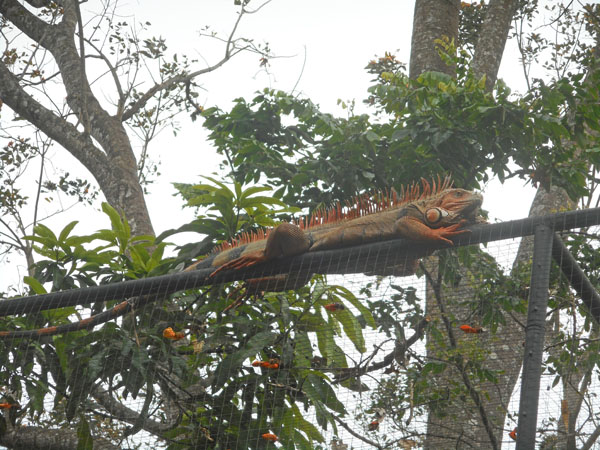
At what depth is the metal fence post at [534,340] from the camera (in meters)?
2.00

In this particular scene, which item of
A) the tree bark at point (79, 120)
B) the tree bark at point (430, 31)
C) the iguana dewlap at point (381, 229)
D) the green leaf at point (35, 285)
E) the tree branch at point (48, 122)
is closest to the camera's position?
the iguana dewlap at point (381, 229)

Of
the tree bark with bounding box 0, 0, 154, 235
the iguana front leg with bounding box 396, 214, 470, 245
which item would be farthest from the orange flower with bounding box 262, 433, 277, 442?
the tree bark with bounding box 0, 0, 154, 235

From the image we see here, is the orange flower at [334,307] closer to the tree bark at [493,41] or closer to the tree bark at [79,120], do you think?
the tree bark at [79,120]

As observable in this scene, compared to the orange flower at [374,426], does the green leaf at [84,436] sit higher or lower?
lower

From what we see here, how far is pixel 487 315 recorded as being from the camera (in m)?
3.21

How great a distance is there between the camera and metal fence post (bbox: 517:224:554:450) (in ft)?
6.55

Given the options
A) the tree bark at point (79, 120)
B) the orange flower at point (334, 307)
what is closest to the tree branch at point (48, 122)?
the tree bark at point (79, 120)

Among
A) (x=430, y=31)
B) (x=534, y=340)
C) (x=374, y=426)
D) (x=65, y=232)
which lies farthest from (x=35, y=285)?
(x=430, y=31)

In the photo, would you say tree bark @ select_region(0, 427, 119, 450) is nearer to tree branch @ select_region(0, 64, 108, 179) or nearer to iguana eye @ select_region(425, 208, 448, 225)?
iguana eye @ select_region(425, 208, 448, 225)

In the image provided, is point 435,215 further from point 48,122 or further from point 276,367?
point 48,122

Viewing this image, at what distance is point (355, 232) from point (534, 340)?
1.16 m

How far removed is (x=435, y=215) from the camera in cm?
284

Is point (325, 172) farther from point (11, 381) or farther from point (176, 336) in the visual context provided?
point (11, 381)

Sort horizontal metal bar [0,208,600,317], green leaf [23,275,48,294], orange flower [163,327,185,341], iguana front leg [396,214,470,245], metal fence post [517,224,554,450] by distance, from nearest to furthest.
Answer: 1. metal fence post [517,224,554,450]
2. horizontal metal bar [0,208,600,317]
3. iguana front leg [396,214,470,245]
4. orange flower [163,327,185,341]
5. green leaf [23,275,48,294]
